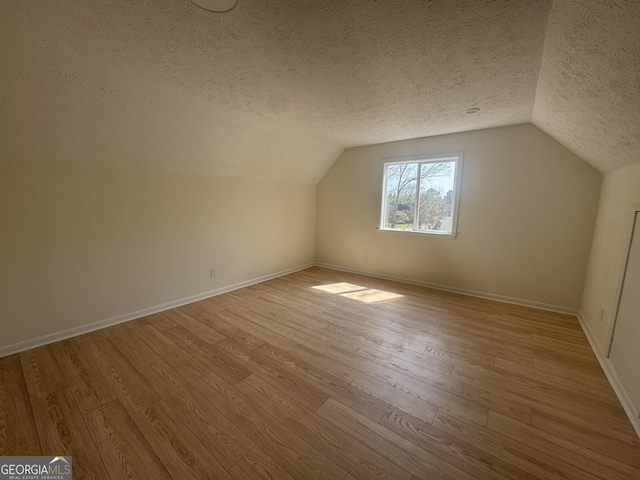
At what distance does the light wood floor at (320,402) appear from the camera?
1.24m

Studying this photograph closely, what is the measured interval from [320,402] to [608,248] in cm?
295

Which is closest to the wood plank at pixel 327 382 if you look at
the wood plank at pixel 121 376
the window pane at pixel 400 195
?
the wood plank at pixel 121 376

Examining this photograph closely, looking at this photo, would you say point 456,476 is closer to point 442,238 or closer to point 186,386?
point 186,386

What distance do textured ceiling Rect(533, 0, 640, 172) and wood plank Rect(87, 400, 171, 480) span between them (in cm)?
289

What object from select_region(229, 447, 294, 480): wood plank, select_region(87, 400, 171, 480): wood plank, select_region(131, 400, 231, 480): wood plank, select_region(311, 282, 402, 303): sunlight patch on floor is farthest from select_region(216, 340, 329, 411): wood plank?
select_region(311, 282, 402, 303): sunlight patch on floor

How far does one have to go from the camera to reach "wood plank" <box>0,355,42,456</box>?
1.27 meters

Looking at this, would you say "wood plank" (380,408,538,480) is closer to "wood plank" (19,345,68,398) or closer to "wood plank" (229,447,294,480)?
"wood plank" (229,447,294,480)

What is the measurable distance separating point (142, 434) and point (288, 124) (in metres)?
3.14

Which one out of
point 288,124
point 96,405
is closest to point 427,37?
point 288,124

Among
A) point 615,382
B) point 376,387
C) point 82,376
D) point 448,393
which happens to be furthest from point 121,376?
point 615,382

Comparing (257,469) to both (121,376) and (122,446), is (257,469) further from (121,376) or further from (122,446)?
(121,376)

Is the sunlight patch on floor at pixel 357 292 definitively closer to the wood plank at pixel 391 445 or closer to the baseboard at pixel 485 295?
the baseboard at pixel 485 295

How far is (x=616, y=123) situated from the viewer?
167cm

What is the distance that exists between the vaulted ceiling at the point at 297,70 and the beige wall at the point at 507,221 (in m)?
0.33
